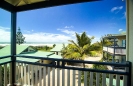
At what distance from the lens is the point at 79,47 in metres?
9.42

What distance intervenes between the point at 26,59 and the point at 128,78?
230 centimetres

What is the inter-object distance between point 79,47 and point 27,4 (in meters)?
7.39

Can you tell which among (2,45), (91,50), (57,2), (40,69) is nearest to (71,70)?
(40,69)

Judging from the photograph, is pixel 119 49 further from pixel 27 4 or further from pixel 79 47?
pixel 79 47

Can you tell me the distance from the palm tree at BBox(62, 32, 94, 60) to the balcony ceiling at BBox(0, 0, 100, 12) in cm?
702

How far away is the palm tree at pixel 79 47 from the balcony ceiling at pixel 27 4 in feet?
23.0

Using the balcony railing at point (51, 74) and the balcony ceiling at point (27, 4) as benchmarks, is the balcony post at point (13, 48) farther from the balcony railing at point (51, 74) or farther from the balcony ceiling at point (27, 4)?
the balcony ceiling at point (27, 4)

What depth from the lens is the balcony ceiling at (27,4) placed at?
2279mm

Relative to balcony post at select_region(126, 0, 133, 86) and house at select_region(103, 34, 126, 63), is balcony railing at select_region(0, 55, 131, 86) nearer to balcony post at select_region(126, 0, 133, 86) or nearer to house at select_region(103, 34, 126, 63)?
balcony post at select_region(126, 0, 133, 86)

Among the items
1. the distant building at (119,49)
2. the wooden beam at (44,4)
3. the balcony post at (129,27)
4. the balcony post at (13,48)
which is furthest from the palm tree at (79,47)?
the balcony post at (129,27)

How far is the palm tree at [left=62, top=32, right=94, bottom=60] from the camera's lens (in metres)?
9.35

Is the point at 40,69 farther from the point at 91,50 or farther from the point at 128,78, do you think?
the point at 91,50

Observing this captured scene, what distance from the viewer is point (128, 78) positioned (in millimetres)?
1665

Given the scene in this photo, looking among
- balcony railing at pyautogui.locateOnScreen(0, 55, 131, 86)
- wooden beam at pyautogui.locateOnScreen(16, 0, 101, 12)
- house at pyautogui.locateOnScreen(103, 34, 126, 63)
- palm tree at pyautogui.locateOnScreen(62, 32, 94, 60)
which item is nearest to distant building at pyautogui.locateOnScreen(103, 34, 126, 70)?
house at pyautogui.locateOnScreen(103, 34, 126, 63)
